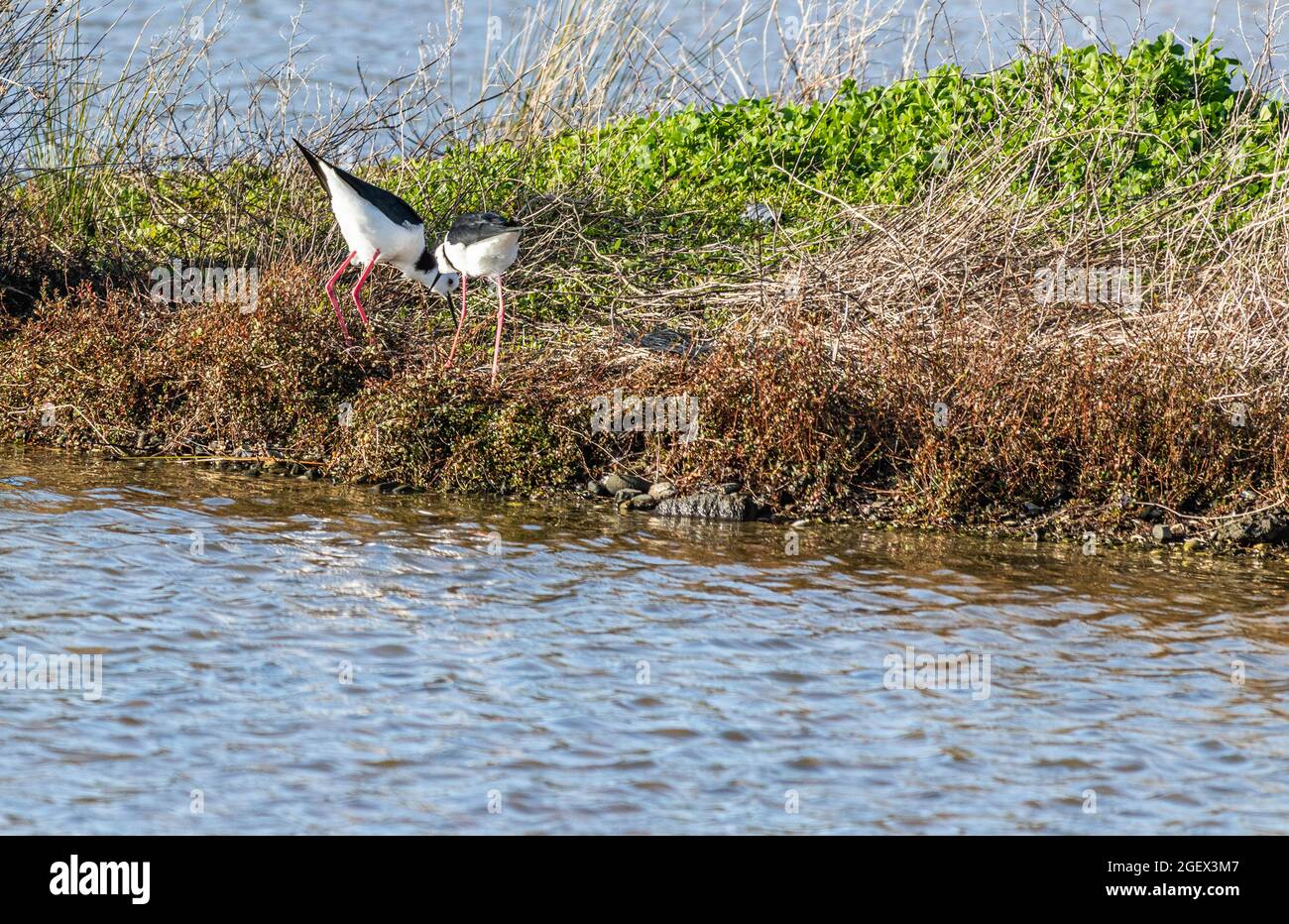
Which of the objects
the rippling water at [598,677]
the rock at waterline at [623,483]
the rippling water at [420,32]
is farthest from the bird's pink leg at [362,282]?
the rippling water at [420,32]

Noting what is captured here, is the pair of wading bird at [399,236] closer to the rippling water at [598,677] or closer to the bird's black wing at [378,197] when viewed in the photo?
the bird's black wing at [378,197]

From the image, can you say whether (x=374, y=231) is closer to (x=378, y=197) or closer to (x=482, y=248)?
(x=378, y=197)

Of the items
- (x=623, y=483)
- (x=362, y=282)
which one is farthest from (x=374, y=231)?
(x=623, y=483)

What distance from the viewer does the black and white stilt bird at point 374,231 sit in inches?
343

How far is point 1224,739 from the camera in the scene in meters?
5.07

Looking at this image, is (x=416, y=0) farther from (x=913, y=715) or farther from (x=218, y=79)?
(x=913, y=715)

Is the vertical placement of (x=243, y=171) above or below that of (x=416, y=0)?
below

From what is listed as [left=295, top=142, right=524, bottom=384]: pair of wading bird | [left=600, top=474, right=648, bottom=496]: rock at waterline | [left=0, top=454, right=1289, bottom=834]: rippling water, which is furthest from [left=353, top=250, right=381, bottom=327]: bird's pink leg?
[left=600, top=474, right=648, bottom=496]: rock at waterline

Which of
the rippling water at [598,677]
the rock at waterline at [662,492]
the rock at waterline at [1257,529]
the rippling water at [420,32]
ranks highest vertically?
the rippling water at [420,32]

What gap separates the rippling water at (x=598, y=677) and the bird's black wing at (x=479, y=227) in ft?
5.17

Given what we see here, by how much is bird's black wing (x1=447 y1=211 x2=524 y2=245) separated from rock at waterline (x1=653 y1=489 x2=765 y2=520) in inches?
69.0

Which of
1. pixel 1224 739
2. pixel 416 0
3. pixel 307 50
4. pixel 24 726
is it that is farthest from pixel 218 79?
pixel 1224 739

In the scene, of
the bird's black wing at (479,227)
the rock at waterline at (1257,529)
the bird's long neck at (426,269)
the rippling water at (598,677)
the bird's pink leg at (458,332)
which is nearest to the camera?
the rippling water at (598,677)

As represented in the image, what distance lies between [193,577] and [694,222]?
527 centimetres
